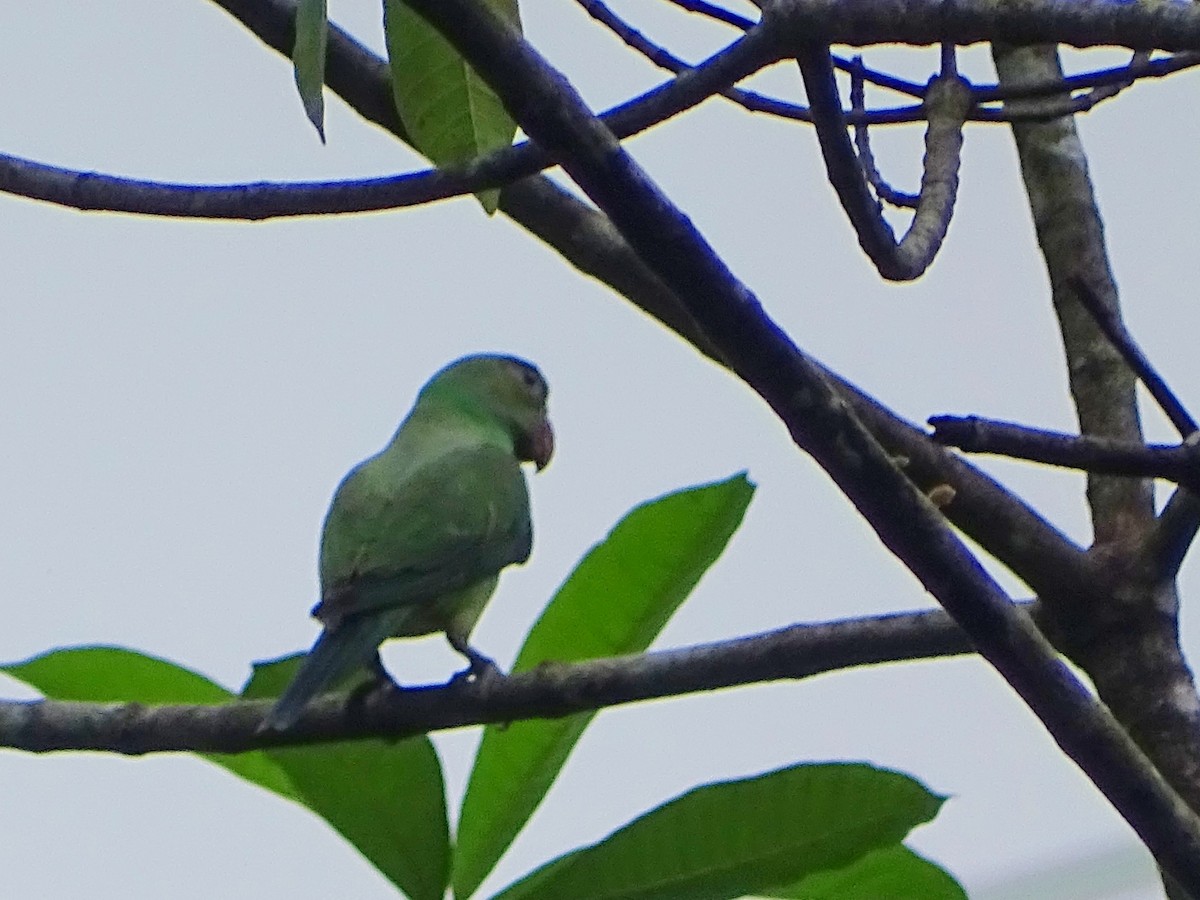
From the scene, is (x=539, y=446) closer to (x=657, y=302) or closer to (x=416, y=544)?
(x=416, y=544)

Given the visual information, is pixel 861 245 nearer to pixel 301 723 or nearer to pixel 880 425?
pixel 880 425

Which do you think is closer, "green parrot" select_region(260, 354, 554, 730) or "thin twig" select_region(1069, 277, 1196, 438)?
"thin twig" select_region(1069, 277, 1196, 438)

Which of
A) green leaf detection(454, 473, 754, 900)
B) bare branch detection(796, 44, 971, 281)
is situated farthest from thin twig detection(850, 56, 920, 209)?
green leaf detection(454, 473, 754, 900)

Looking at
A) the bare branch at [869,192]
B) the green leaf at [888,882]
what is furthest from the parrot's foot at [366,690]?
the bare branch at [869,192]

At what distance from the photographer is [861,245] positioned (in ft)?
5.13

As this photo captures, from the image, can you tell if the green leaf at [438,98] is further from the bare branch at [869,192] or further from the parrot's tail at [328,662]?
the parrot's tail at [328,662]

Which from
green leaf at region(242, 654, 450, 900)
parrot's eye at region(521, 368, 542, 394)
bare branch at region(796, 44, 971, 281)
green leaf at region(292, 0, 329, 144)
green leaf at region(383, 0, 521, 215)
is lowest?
green leaf at region(242, 654, 450, 900)

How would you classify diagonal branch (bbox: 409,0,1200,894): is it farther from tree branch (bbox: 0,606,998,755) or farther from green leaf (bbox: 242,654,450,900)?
green leaf (bbox: 242,654,450,900)

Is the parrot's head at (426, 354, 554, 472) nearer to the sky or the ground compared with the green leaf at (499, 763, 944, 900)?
nearer to the sky

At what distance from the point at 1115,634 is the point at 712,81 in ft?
2.61

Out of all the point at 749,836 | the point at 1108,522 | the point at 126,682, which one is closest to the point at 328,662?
the point at 126,682

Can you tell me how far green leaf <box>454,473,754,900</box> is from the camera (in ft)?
6.14

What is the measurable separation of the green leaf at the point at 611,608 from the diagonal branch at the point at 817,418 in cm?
69

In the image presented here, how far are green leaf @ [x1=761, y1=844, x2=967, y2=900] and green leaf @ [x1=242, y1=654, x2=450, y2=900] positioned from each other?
17.2 inches
